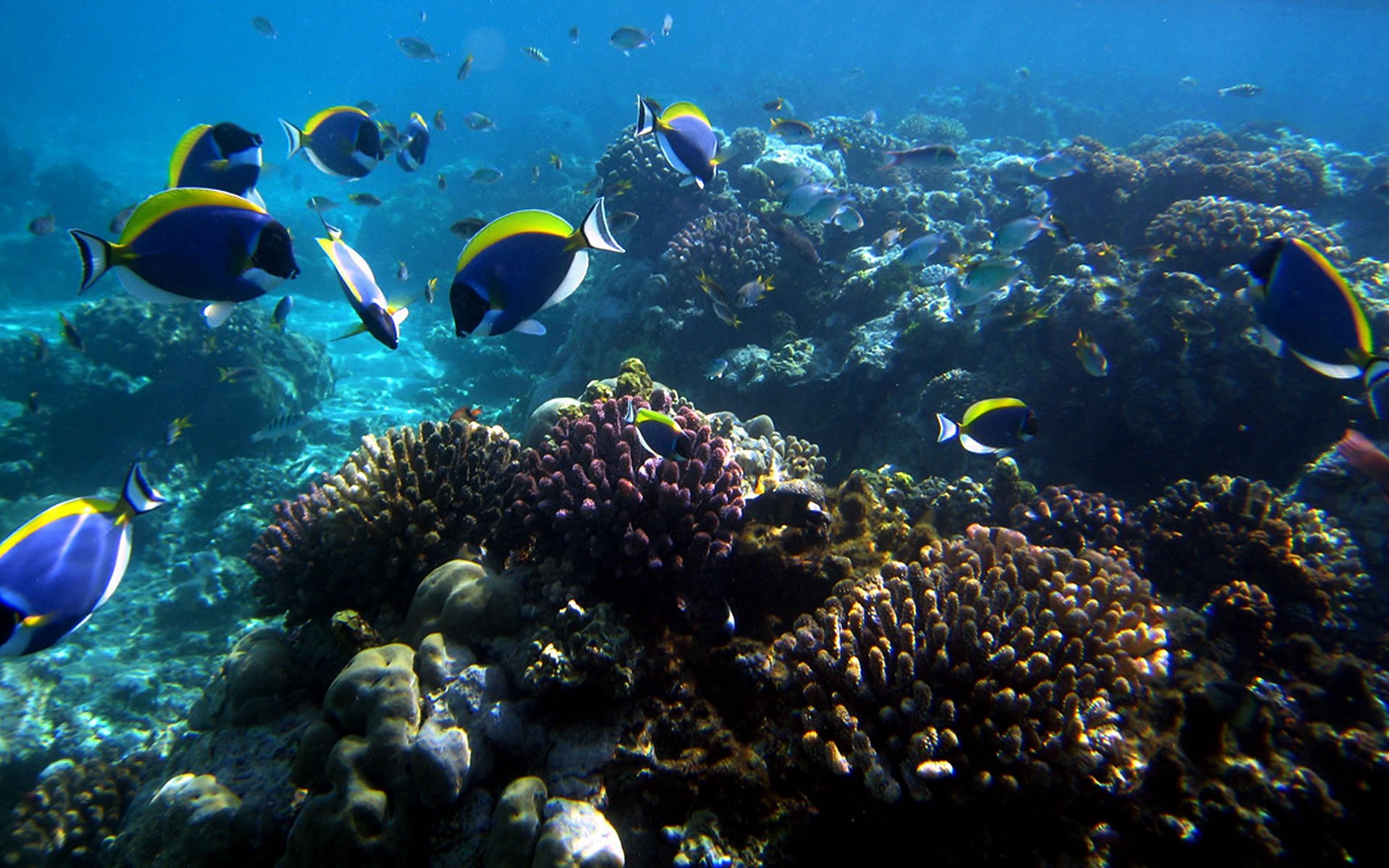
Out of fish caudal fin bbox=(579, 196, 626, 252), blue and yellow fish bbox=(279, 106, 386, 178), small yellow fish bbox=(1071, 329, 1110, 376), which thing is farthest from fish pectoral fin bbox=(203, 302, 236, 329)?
small yellow fish bbox=(1071, 329, 1110, 376)

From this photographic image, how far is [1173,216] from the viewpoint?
845 centimetres

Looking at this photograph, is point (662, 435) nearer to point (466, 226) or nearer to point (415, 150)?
point (466, 226)

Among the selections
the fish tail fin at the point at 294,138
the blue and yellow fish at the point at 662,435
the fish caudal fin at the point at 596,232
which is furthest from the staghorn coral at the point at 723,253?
the fish caudal fin at the point at 596,232

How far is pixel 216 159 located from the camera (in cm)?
339

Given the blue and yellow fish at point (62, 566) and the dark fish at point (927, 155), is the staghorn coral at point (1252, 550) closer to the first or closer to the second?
the dark fish at point (927, 155)

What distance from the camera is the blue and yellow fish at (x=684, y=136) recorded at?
3.27 m

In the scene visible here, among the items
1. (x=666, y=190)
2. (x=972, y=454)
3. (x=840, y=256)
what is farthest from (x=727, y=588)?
(x=666, y=190)

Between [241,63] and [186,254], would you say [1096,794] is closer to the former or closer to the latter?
[186,254]

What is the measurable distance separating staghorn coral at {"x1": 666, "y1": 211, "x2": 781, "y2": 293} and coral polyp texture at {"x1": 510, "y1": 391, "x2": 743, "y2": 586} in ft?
18.5

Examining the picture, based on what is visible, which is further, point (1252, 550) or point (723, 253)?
point (723, 253)

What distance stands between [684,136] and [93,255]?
2780mm

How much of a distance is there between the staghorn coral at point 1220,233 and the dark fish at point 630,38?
31.0ft

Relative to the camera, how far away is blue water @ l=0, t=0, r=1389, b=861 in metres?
8.41

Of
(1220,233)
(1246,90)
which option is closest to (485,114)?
(1246,90)
